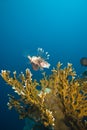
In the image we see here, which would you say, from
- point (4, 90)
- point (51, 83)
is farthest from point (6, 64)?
point (51, 83)

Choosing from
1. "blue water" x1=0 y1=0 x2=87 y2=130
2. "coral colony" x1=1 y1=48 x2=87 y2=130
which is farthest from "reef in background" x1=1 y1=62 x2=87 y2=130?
"blue water" x1=0 y1=0 x2=87 y2=130

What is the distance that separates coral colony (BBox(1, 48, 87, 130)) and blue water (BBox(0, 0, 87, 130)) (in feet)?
50.0

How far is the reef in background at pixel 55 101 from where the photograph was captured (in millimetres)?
3984

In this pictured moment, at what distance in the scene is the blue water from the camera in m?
20.5

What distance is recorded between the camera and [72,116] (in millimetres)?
4117

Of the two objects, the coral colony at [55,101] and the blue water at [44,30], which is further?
the blue water at [44,30]

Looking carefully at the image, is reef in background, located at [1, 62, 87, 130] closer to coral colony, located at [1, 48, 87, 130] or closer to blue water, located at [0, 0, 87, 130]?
coral colony, located at [1, 48, 87, 130]

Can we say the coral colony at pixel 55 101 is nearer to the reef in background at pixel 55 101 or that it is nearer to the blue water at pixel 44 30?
the reef in background at pixel 55 101

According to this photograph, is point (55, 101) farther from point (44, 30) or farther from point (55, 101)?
point (44, 30)

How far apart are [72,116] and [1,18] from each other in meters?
17.8

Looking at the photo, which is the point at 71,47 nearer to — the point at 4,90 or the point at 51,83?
the point at 4,90

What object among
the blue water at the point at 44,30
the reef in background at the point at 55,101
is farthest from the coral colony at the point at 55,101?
the blue water at the point at 44,30

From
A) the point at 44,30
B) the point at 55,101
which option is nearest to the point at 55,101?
the point at 55,101

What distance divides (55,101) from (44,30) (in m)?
19.6
